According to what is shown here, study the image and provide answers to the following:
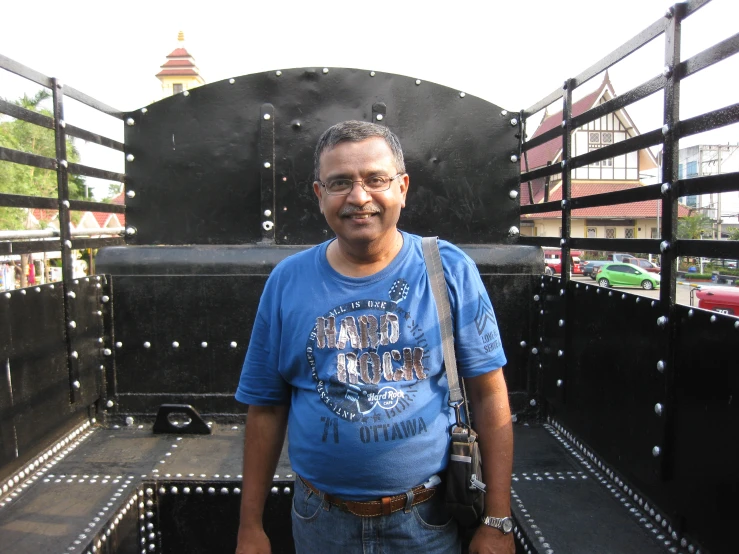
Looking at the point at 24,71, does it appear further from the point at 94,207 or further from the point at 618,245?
the point at 618,245

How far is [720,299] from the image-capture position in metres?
1.82

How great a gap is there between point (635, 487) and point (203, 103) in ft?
9.91

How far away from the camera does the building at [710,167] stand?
1816 millimetres

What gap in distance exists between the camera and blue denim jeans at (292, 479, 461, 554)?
160 centimetres

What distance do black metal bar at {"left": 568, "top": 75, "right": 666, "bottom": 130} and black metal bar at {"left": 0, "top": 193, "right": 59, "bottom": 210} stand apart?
8.58ft

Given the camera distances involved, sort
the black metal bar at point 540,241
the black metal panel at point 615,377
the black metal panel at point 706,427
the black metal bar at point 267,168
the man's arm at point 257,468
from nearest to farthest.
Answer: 1. the black metal panel at point 706,427
2. the man's arm at point 257,468
3. the black metal panel at point 615,377
4. the black metal bar at point 540,241
5. the black metal bar at point 267,168

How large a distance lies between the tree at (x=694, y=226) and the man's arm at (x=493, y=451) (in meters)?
0.90

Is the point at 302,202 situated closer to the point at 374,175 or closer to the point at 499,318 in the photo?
the point at 499,318

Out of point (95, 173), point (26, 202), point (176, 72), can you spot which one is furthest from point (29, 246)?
point (176, 72)

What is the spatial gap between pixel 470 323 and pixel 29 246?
7.13ft

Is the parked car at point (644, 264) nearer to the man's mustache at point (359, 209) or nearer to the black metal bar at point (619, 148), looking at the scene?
the black metal bar at point (619, 148)

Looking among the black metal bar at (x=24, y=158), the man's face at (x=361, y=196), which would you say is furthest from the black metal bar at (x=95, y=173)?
the man's face at (x=361, y=196)

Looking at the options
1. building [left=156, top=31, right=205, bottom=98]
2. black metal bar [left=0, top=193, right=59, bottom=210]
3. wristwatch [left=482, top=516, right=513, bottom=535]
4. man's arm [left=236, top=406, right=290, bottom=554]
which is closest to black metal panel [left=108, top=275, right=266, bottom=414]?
black metal bar [left=0, top=193, right=59, bottom=210]

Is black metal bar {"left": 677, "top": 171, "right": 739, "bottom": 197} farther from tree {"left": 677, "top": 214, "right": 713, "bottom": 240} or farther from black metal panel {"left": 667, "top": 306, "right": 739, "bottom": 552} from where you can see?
black metal panel {"left": 667, "top": 306, "right": 739, "bottom": 552}
